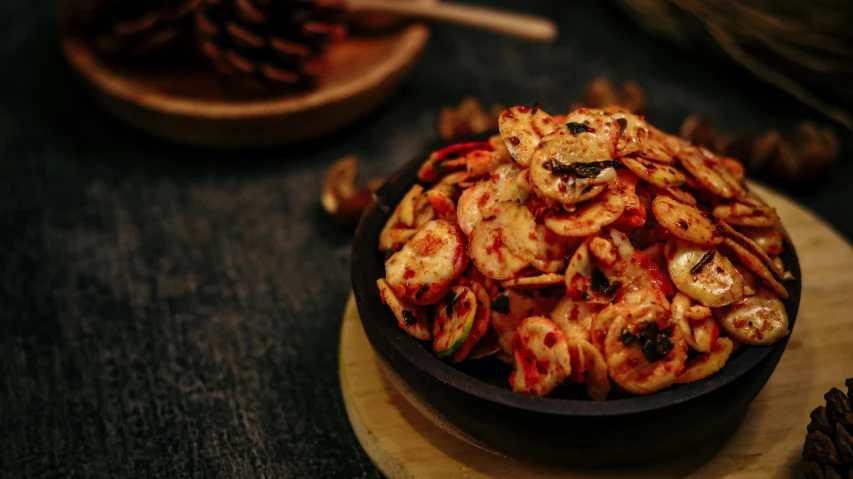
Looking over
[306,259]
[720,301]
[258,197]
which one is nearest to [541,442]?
[720,301]

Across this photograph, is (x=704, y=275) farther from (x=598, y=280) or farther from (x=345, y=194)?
(x=345, y=194)

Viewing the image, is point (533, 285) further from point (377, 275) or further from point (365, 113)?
point (365, 113)

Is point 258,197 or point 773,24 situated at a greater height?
point 773,24

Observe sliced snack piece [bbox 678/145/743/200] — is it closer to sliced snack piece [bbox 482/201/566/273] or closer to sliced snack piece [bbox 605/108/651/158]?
sliced snack piece [bbox 605/108/651/158]

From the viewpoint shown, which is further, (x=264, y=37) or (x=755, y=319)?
(x=264, y=37)

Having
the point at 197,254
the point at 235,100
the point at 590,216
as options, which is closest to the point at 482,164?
the point at 590,216

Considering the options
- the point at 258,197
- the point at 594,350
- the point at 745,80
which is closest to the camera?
the point at 594,350

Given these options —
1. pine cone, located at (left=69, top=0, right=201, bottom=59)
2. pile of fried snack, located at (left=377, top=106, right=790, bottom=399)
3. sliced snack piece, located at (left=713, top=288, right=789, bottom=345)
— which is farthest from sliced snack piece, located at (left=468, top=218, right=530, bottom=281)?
pine cone, located at (left=69, top=0, right=201, bottom=59)

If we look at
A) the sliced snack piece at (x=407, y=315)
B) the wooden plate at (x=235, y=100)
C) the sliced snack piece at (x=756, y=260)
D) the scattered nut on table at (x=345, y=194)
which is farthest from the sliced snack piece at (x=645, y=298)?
the wooden plate at (x=235, y=100)
